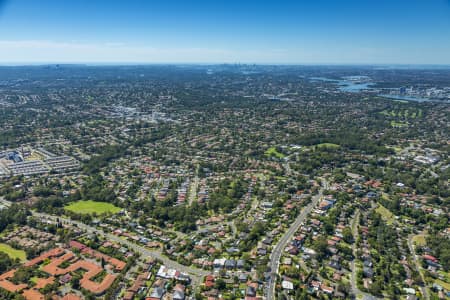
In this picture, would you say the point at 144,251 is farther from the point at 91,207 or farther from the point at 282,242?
the point at 282,242

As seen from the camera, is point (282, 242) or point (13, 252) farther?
point (282, 242)

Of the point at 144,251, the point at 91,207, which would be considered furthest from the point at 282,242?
the point at 91,207

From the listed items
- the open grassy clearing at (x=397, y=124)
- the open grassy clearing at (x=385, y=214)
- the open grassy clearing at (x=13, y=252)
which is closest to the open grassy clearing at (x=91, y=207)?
the open grassy clearing at (x=13, y=252)

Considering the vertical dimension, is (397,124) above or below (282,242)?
above

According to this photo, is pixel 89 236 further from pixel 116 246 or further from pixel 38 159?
pixel 38 159

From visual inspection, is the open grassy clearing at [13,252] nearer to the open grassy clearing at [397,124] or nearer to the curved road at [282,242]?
the curved road at [282,242]
